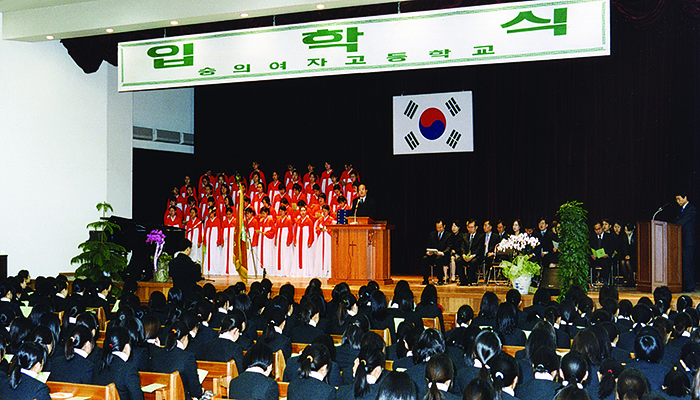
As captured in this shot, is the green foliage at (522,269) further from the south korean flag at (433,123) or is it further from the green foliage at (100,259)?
the green foliage at (100,259)

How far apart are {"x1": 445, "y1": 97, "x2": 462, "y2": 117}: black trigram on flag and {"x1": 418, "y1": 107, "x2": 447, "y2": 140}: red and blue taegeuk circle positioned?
0.17 m

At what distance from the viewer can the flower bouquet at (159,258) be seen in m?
11.2

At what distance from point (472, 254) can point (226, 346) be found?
6772 millimetres

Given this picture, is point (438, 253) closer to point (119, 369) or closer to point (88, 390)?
point (119, 369)

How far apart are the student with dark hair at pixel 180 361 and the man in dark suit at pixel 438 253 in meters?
6.36

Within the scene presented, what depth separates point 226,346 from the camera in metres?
5.16

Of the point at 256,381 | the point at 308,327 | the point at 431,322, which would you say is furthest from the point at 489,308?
the point at 256,381

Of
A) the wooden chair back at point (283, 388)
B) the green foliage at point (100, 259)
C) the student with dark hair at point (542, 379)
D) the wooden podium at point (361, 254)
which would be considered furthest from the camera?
the wooden podium at point (361, 254)

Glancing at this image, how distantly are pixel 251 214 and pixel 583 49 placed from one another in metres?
7.34

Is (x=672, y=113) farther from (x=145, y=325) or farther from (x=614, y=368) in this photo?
(x=145, y=325)

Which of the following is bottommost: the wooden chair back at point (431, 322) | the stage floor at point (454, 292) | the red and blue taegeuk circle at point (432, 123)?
the stage floor at point (454, 292)

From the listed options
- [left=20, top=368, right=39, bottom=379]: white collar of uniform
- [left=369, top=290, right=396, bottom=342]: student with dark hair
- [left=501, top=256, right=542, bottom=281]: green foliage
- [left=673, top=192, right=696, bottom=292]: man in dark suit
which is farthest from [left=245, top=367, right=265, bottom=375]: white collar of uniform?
[left=673, top=192, right=696, bottom=292]: man in dark suit

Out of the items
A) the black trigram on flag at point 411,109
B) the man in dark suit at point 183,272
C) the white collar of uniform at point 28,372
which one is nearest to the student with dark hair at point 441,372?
the white collar of uniform at point 28,372

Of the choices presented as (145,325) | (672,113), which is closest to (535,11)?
(145,325)
